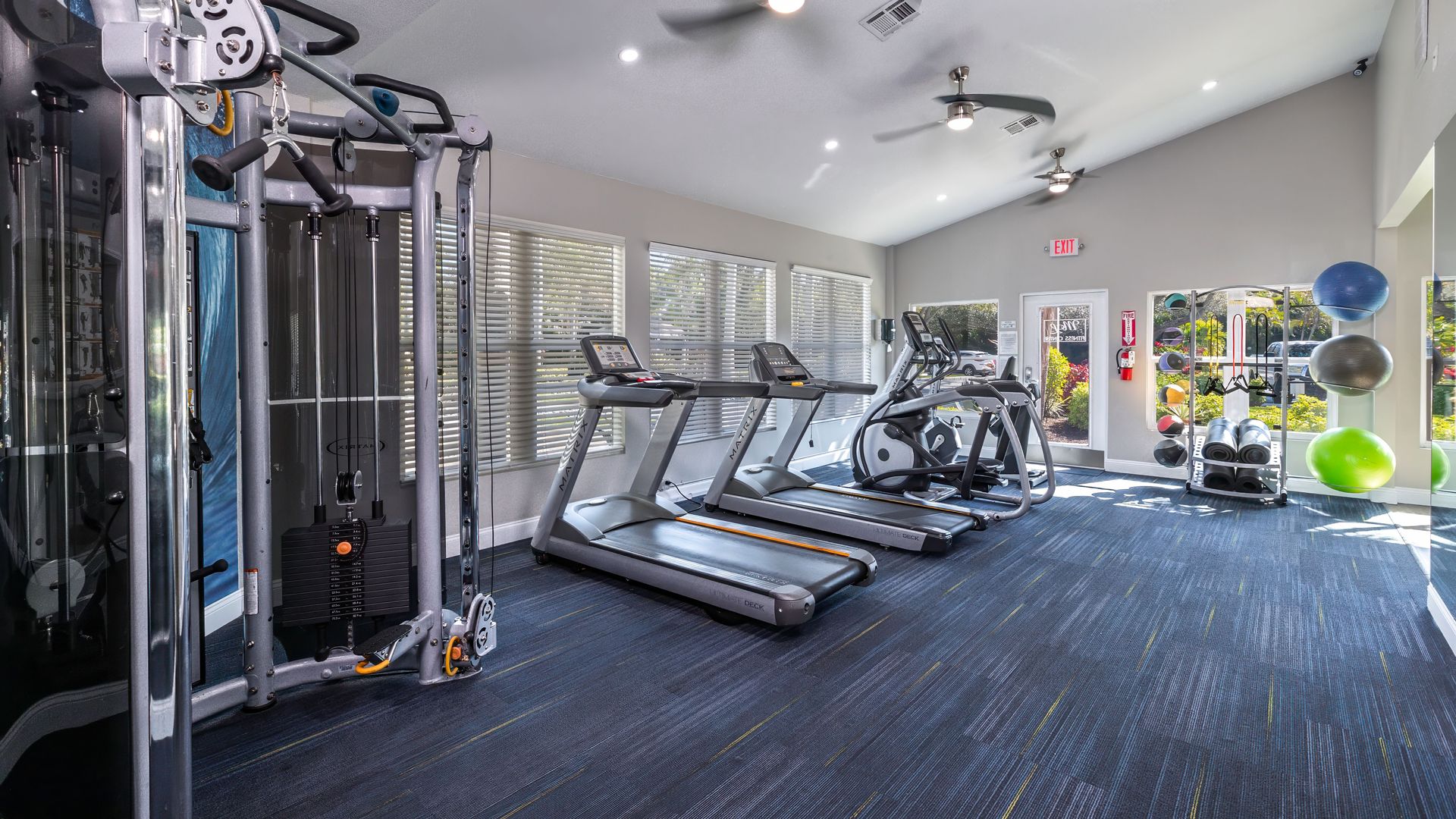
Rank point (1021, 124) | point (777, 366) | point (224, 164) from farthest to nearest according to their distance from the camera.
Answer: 1. point (1021, 124)
2. point (777, 366)
3. point (224, 164)

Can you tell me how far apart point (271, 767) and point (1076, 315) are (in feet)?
24.9

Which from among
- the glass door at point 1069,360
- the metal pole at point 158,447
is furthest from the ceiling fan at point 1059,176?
the metal pole at point 158,447

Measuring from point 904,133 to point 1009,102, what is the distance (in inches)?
32.9

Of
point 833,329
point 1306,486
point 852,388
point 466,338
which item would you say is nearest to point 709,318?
point 852,388

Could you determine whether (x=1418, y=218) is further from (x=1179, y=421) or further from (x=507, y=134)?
(x=507, y=134)

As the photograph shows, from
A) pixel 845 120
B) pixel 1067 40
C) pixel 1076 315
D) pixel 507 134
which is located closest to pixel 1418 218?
pixel 1076 315

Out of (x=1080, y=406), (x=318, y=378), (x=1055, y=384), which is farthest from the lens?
(x=1055, y=384)

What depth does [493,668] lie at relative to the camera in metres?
2.81

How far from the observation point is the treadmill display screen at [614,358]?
4004 millimetres

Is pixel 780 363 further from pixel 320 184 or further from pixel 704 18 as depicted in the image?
pixel 320 184

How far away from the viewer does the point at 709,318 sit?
6.20m

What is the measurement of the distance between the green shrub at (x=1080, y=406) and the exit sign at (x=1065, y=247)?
1.37m

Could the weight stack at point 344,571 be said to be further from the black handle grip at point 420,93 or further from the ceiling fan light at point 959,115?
the ceiling fan light at point 959,115

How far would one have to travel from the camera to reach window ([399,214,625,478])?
452 centimetres
